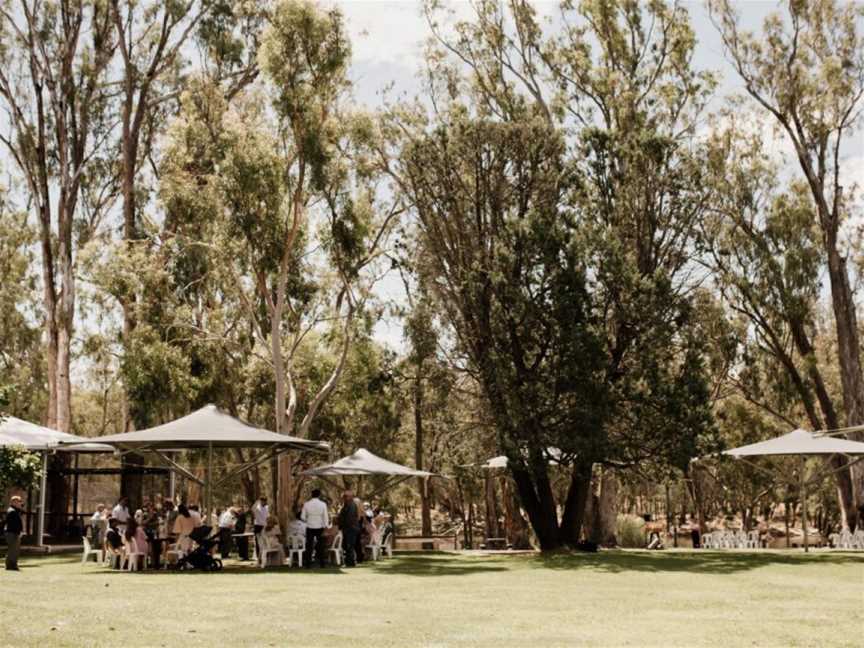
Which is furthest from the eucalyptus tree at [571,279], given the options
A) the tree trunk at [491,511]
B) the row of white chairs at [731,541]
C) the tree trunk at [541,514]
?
the tree trunk at [491,511]

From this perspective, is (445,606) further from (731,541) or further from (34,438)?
(731,541)

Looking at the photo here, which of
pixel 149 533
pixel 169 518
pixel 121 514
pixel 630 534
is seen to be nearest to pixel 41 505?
pixel 121 514

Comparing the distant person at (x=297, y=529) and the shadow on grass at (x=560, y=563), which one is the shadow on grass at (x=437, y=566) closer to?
the shadow on grass at (x=560, y=563)

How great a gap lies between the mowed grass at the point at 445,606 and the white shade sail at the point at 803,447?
14.3 feet

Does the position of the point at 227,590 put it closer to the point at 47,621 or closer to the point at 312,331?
the point at 47,621

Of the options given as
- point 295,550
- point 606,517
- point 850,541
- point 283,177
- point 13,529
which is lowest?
point 850,541

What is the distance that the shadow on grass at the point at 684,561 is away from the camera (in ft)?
58.9

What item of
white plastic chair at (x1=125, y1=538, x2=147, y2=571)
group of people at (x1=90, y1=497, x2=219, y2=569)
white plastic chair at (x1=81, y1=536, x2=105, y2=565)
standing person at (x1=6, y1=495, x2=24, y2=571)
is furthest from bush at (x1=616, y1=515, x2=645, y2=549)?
standing person at (x1=6, y1=495, x2=24, y2=571)

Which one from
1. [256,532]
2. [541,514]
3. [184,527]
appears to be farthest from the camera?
[541,514]

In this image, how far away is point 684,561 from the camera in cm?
2003

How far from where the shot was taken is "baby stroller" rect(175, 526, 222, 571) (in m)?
17.4

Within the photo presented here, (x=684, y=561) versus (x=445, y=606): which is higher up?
(x=445, y=606)

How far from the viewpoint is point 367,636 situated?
8578 mm

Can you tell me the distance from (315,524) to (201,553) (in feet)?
7.31
